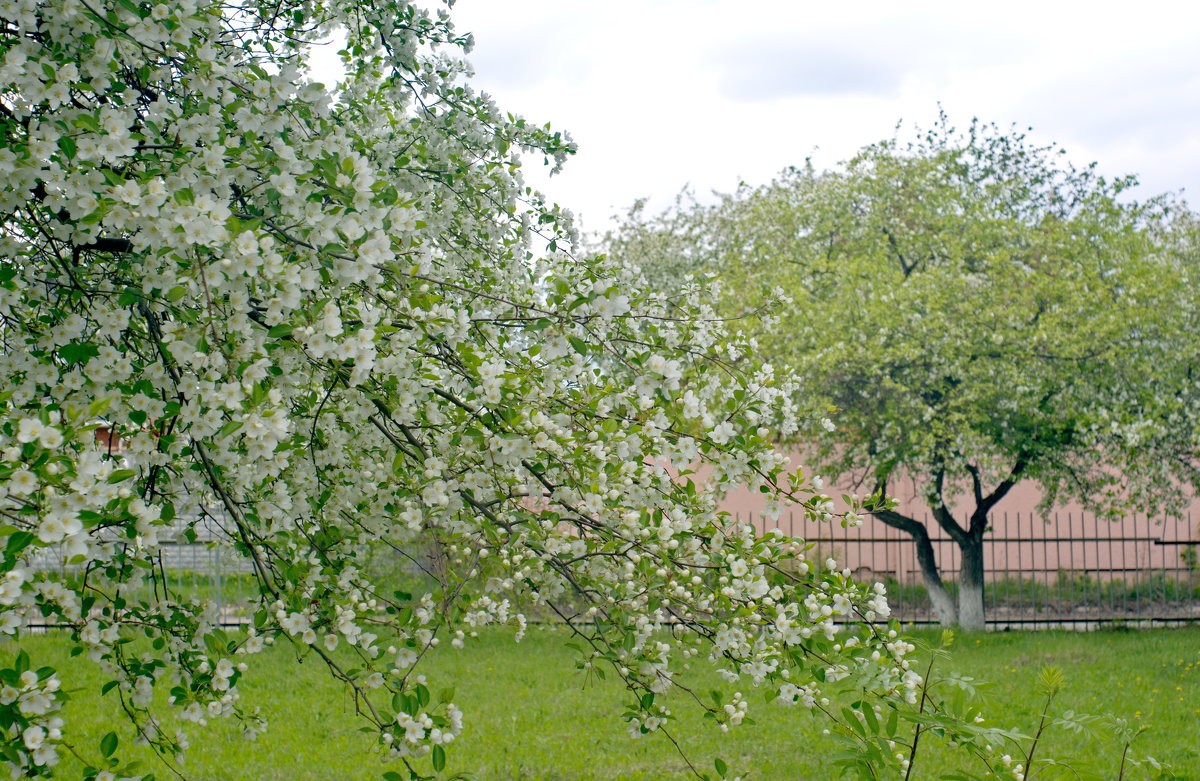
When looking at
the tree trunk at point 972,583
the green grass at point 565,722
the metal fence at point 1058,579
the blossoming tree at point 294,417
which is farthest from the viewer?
the metal fence at point 1058,579

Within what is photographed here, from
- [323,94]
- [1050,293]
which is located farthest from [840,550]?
[323,94]

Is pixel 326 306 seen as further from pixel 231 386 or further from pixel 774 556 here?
pixel 774 556

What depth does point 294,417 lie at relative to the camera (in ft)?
13.4

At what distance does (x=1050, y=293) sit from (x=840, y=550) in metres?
5.13

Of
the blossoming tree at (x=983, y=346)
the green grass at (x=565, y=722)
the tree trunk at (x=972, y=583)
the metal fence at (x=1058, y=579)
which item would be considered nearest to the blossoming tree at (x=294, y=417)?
the green grass at (x=565, y=722)

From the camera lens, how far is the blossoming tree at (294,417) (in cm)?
267

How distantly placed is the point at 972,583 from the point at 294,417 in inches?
470

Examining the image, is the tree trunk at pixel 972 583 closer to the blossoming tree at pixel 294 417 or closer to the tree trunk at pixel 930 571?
the tree trunk at pixel 930 571

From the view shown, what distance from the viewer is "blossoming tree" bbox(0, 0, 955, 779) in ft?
8.76

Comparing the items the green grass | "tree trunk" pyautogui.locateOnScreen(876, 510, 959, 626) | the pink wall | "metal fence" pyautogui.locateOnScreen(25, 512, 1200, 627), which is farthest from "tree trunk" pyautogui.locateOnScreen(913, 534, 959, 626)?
the green grass

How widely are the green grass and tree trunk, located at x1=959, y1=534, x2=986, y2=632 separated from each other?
1.74m

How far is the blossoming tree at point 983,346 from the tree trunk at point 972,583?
2 centimetres

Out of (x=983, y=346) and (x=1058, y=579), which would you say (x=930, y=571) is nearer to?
(x=1058, y=579)

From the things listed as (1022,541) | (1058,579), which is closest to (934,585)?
(1022,541)
